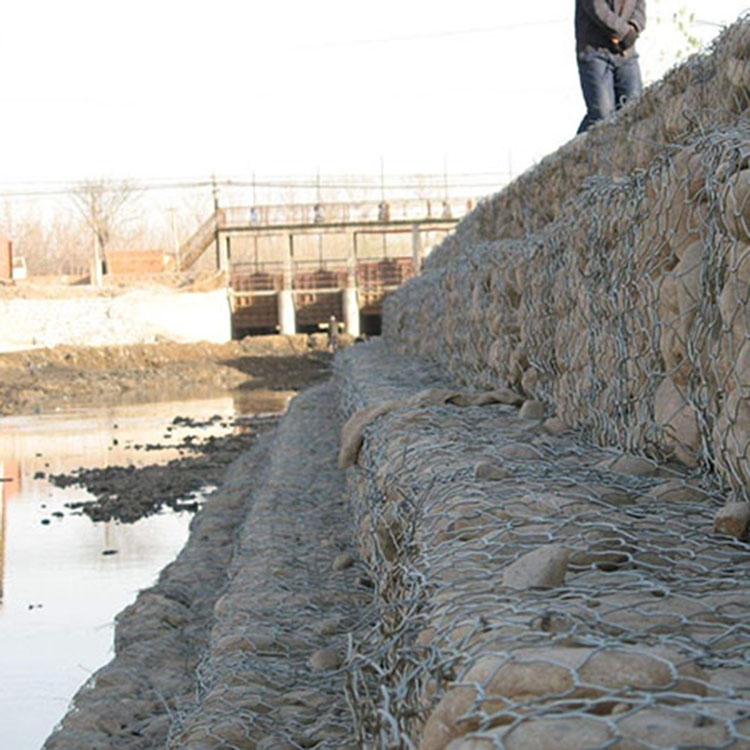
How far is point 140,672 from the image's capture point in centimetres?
693

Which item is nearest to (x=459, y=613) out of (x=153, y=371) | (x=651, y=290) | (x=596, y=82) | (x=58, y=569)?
(x=651, y=290)

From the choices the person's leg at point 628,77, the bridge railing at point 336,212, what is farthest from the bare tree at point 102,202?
the person's leg at point 628,77

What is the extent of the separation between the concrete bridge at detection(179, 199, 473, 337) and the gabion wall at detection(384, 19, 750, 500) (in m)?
34.0

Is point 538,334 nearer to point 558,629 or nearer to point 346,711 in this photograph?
point 346,711

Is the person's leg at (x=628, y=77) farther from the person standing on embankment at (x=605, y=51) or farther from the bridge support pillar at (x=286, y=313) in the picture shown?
the bridge support pillar at (x=286, y=313)

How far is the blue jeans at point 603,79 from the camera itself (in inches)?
368

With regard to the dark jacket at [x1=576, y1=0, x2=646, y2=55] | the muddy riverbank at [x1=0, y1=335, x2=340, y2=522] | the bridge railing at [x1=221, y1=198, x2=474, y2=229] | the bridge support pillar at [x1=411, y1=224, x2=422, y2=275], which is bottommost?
the muddy riverbank at [x1=0, y1=335, x2=340, y2=522]

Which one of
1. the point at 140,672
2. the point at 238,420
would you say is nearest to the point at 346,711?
the point at 140,672

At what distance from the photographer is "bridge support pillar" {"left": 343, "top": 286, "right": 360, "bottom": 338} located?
1625 inches

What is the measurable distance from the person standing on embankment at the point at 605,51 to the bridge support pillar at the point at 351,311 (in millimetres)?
31547

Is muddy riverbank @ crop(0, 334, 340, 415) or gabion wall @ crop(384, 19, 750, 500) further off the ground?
gabion wall @ crop(384, 19, 750, 500)

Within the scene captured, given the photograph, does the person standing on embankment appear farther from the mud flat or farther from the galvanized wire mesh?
the galvanized wire mesh

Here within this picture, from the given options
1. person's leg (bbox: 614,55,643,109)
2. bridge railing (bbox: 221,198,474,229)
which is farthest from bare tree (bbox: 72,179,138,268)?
person's leg (bbox: 614,55,643,109)

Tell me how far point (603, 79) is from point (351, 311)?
32001 millimetres
